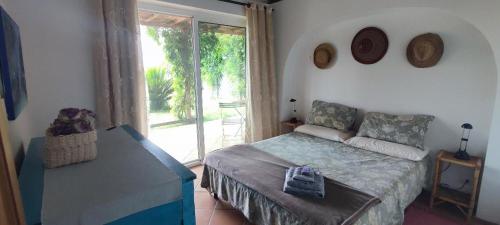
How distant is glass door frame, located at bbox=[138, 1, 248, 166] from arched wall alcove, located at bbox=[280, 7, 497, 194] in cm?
102

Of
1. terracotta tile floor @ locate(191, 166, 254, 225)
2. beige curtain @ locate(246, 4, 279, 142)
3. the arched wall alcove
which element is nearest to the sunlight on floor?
beige curtain @ locate(246, 4, 279, 142)

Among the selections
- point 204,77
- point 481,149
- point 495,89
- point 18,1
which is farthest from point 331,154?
point 18,1

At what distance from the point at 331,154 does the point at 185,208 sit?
1938 mm

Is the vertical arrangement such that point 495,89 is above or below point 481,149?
above

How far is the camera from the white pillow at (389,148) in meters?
2.26

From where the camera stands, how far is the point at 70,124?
1.00m

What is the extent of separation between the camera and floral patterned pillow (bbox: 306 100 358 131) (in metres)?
3.02

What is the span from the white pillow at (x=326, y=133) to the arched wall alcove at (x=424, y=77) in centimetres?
48

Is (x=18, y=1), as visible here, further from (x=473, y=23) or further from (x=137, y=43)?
(x=473, y=23)

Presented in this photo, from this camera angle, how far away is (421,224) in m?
2.04

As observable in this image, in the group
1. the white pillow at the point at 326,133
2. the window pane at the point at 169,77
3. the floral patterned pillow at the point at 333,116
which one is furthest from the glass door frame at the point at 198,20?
the floral patterned pillow at the point at 333,116

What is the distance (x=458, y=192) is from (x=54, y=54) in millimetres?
3959

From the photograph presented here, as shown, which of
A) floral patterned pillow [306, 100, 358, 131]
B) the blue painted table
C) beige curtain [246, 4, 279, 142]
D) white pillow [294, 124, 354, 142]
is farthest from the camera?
beige curtain [246, 4, 279, 142]

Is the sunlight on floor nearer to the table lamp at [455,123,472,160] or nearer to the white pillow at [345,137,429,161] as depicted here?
the white pillow at [345,137,429,161]
